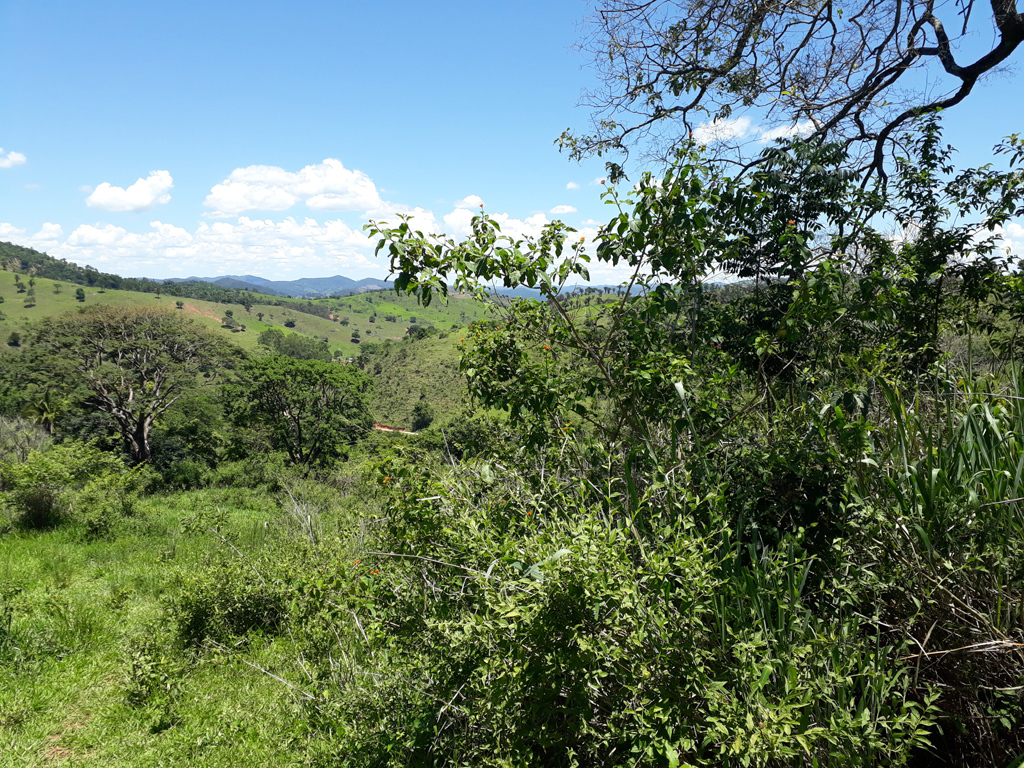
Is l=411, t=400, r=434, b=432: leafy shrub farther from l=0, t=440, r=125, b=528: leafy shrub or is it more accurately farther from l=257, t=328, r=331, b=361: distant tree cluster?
l=0, t=440, r=125, b=528: leafy shrub

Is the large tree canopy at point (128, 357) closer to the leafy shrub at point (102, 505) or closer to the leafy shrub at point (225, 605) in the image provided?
the leafy shrub at point (102, 505)

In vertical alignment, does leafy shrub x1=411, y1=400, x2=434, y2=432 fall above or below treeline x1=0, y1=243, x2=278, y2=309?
below

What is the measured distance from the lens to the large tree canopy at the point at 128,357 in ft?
70.4

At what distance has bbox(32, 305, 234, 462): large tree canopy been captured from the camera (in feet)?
70.4

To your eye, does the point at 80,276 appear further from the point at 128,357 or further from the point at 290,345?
the point at 128,357

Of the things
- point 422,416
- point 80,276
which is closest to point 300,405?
point 422,416

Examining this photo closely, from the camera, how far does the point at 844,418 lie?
88.9 inches

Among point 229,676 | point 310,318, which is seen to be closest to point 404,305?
point 310,318

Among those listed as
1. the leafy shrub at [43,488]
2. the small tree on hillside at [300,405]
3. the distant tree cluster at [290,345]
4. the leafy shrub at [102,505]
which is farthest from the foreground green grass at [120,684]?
the distant tree cluster at [290,345]

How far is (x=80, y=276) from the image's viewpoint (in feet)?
382

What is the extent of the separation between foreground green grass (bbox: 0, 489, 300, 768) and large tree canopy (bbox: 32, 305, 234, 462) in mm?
16582

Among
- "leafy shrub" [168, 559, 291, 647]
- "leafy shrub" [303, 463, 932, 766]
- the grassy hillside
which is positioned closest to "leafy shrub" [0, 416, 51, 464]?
the grassy hillside

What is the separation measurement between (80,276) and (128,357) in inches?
4852

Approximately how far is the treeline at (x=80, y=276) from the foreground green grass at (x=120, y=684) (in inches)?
4633
